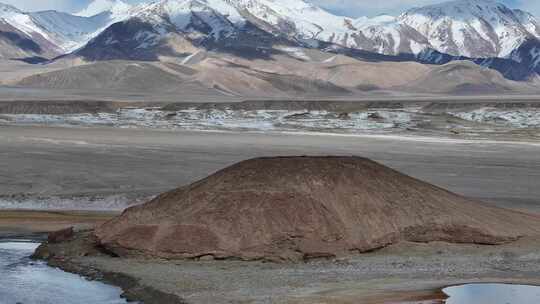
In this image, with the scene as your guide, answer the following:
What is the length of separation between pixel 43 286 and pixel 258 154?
2920cm

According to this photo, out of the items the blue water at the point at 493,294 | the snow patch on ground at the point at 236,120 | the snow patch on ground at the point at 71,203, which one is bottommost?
the snow patch on ground at the point at 71,203

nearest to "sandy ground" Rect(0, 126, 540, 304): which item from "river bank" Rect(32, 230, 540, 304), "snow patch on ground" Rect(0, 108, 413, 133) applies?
"river bank" Rect(32, 230, 540, 304)

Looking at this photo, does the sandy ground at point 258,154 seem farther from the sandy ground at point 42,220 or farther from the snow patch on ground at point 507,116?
the snow patch on ground at point 507,116

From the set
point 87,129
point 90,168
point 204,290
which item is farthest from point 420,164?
point 87,129

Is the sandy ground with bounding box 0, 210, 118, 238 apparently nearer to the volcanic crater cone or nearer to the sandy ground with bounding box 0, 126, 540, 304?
the sandy ground with bounding box 0, 126, 540, 304

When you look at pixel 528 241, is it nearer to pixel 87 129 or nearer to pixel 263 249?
pixel 263 249

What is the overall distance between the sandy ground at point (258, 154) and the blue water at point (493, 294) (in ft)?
1.16

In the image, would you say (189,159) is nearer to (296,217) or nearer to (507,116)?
(296,217)

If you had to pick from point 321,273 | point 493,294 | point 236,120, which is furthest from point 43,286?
point 236,120

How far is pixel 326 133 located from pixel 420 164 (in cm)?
2566

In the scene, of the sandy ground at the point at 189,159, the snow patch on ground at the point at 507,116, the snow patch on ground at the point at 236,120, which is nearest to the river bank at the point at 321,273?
the sandy ground at the point at 189,159

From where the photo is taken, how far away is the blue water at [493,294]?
12935 millimetres

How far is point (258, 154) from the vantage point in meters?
43.0

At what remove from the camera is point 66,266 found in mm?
15750
